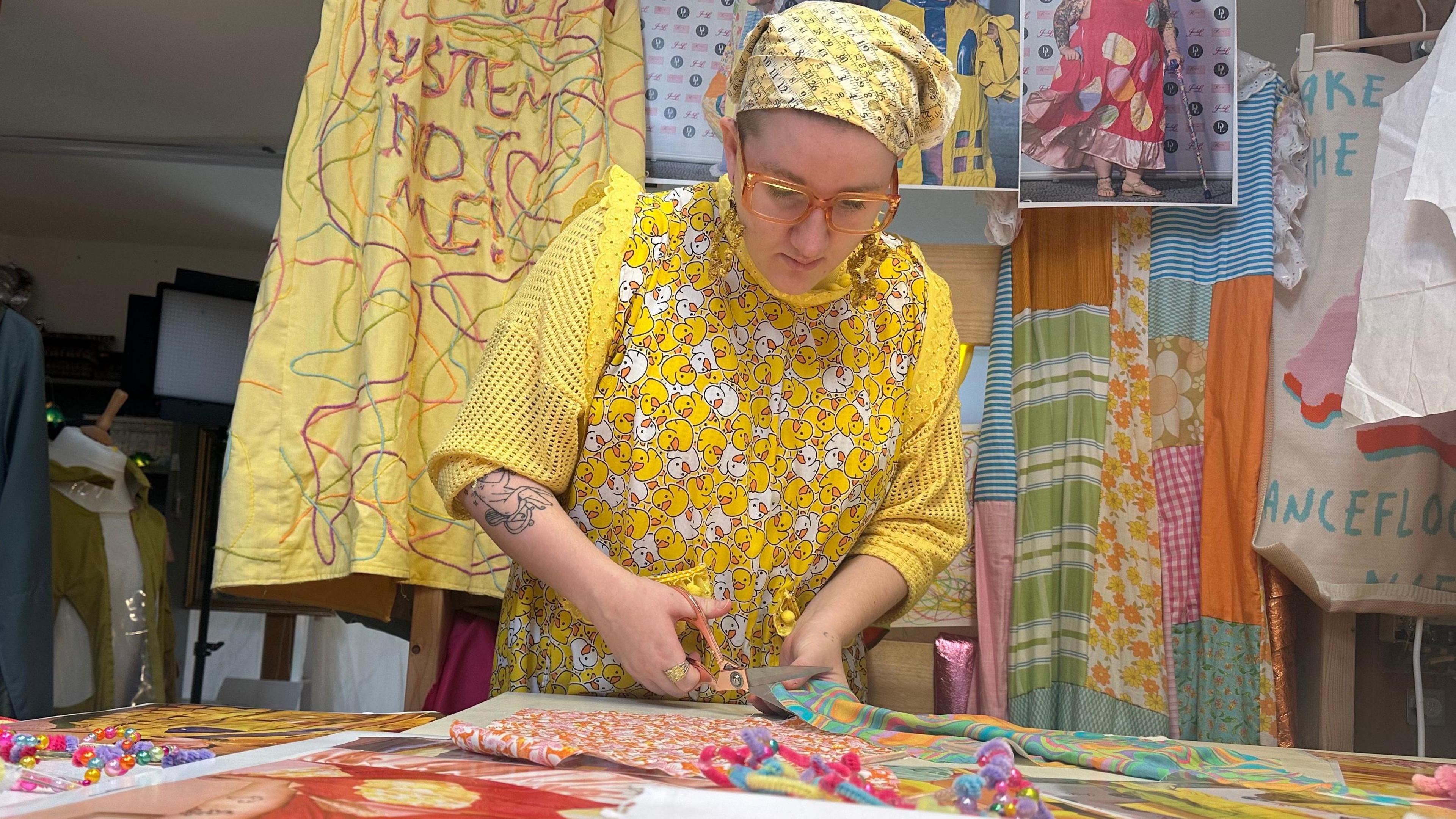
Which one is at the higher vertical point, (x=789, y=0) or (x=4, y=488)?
(x=789, y=0)

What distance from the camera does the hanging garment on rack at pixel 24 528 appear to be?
250 cm

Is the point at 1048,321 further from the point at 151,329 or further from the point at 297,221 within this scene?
the point at 151,329

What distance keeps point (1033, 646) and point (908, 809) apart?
142 cm

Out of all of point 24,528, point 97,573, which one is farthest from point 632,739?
point 97,573

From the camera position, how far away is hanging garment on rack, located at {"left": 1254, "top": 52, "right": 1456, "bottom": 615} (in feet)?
6.23

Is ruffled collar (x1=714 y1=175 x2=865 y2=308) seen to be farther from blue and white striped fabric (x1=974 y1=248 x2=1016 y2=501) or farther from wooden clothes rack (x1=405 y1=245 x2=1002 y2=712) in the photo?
blue and white striped fabric (x1=974 y1=248 x2=1016 y2=501)

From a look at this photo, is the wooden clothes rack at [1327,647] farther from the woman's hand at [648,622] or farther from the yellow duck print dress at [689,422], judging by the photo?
the woman's hand at [648,622]

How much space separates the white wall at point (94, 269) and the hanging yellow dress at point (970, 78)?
5.21 m

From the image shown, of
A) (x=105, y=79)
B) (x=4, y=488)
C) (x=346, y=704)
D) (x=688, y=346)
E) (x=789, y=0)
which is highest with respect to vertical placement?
(x=105, y=79)

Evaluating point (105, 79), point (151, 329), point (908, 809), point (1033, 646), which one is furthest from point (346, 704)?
point (908, 809)

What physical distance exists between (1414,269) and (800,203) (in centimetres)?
87

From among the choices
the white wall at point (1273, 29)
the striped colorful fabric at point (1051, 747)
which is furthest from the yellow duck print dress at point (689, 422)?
the white wall at point (1273, 29)

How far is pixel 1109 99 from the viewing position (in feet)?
6.81

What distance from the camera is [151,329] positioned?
15.4 ft
